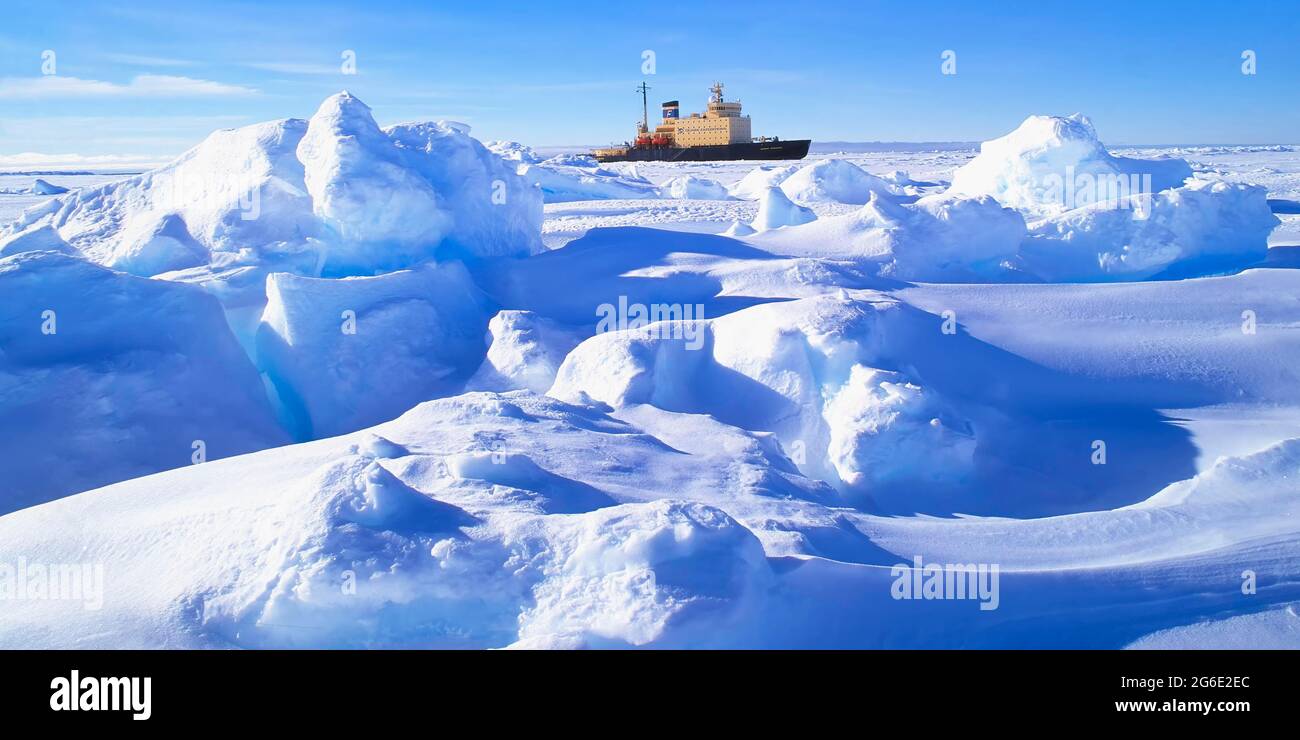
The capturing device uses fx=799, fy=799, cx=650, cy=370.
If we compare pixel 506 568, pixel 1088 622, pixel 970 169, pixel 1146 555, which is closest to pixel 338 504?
pixel 506 568

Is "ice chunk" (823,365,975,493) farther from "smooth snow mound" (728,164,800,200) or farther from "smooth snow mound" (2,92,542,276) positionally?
"smooth snow mound" (728,164,800,200)

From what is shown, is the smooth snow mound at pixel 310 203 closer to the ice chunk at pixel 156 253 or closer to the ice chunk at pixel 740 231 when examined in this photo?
the ice chunk at pixel 156 253

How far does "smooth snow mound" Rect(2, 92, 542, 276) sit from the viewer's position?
8.38 metres

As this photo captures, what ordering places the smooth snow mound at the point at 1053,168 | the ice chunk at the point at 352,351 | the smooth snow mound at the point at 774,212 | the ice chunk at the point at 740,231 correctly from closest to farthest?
the ice chunk at the point at 352,351, the ice chunk at the point at 740,231, the smooth snow mound at the point at 774,212, the smooth snow mound at the point at 1053,168

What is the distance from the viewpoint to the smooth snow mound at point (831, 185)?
18391 mm

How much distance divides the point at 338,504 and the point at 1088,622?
10.3 feet

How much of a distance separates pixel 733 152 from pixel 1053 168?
33.7m

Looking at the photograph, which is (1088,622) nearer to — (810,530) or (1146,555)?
(1146,555)

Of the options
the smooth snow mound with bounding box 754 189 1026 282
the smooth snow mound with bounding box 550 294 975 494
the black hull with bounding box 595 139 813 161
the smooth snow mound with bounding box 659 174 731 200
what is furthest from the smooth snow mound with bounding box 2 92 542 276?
the black hull with bounding box 595 139 813 161

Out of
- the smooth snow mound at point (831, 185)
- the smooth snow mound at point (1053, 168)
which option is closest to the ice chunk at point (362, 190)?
the smooth snow mound at point (1053, 168)

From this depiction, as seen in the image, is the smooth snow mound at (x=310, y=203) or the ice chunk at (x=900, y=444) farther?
the smooth snow mound at (x=310, y=203)

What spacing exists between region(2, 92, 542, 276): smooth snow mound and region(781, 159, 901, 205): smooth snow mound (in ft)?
33.3

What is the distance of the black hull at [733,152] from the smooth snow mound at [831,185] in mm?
26994

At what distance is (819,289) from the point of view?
25.6 feet
